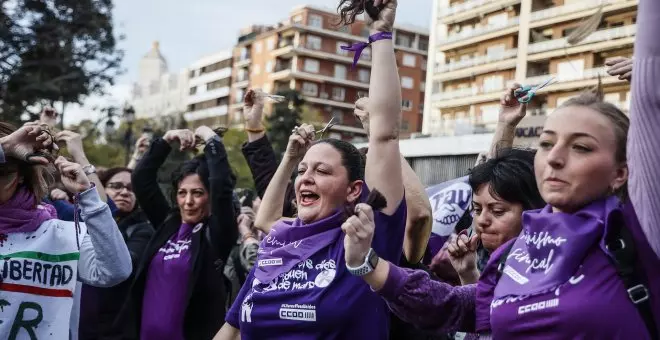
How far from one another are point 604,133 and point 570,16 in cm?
3842

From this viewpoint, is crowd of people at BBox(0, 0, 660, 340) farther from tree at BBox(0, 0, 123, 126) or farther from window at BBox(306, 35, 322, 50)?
window at BBox(306, 35, 322, 50)

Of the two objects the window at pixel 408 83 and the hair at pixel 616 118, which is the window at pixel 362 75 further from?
the hair at pixel 616 118

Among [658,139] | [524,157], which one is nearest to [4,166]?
[524,157]

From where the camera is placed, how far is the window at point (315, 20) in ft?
242

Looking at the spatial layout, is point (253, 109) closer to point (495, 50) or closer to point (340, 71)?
point (495, 50)

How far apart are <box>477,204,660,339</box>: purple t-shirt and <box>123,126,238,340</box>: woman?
2.94 metres

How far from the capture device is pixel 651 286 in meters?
1.93

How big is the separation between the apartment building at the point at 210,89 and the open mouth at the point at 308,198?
77244 millimetres

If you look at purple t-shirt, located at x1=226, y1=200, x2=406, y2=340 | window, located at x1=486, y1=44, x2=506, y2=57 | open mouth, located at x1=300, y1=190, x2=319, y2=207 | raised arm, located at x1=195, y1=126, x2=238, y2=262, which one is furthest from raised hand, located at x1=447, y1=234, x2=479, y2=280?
window, located at x1=486, y1=44, x2=506, y2=57

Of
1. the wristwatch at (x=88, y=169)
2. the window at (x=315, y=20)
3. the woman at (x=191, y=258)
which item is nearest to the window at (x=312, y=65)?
the window at (x=315, y=20)

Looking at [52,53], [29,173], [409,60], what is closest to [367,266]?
[29,173]

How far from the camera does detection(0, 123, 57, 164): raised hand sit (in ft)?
10.9

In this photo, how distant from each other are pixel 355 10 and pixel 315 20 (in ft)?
238

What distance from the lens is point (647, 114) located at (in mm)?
1756
